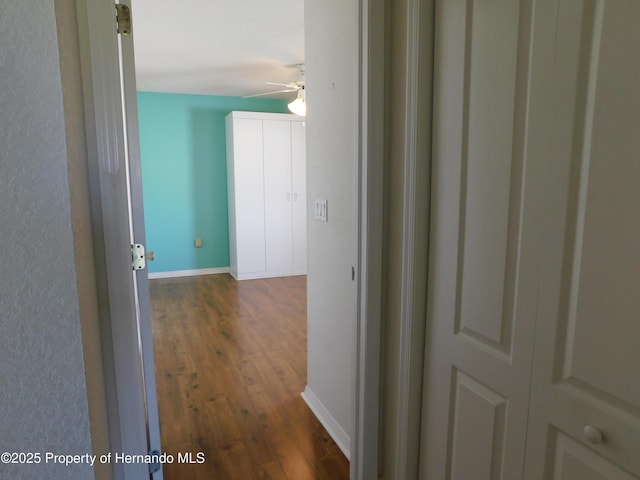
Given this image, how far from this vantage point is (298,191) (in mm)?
5289

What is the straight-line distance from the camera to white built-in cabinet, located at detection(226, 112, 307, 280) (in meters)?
4.98

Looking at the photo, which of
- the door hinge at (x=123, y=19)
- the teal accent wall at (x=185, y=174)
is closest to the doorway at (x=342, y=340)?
the door hinge at (x=123, y=19)

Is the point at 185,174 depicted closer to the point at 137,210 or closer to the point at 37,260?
the point at 137,210

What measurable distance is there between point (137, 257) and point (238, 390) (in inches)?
58.1

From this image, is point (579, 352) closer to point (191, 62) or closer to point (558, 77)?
point (558, 77)

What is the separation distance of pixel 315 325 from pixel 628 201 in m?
1.67

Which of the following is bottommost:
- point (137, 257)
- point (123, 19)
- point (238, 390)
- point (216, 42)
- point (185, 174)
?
point (238, 390)

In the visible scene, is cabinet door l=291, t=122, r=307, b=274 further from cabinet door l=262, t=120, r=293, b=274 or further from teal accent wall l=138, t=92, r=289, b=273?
teal accent wall l=138, t=92, r=289, b=273

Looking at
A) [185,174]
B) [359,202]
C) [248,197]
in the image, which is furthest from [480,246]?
[185,174]

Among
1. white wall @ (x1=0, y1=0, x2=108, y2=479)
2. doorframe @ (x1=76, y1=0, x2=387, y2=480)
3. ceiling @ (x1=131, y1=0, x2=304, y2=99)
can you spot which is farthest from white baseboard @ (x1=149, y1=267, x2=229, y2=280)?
white wall @ (x1=0, y1=0, x2=108, y2=479)

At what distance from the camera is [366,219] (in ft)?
4.82

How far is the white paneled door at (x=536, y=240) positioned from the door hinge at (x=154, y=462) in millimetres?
1002

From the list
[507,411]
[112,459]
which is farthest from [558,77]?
[112,459]

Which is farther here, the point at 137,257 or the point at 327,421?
the point at 327,421
